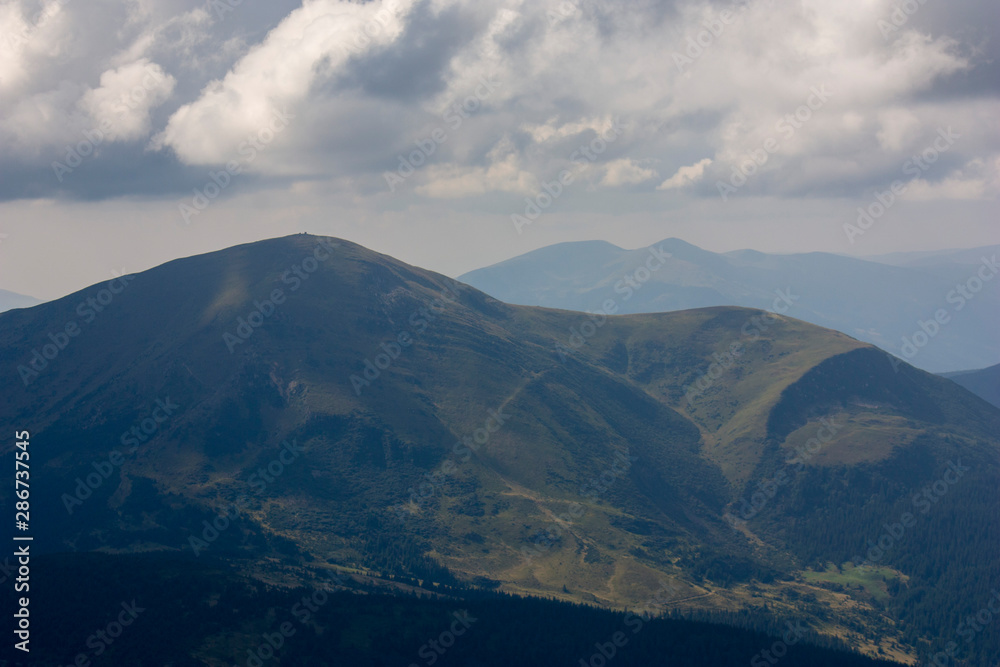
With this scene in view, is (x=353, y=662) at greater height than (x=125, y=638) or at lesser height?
lesser

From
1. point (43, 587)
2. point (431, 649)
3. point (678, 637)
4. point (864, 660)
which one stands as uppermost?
point (43, 587)

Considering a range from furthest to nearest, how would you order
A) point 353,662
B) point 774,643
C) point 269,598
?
point 774,643 → point 269,598 → point 353,662

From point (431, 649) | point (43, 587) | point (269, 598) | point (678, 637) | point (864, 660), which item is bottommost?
point (864, 660)

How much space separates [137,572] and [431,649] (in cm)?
7405

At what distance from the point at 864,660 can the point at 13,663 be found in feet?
656

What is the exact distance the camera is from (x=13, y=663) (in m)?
135

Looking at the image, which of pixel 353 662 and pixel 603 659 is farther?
pixel 603 659

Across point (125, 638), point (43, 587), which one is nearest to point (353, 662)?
point (125, 638)

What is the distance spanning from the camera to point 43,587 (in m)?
161

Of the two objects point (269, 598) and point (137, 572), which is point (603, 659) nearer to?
point (269, 598)

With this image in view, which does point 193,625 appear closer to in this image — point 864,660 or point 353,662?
point 353,662

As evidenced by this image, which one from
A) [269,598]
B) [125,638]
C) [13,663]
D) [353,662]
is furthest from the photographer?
[269,598]

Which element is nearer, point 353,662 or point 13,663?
point 13,663

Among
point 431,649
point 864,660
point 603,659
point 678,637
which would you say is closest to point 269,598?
point 431,649
